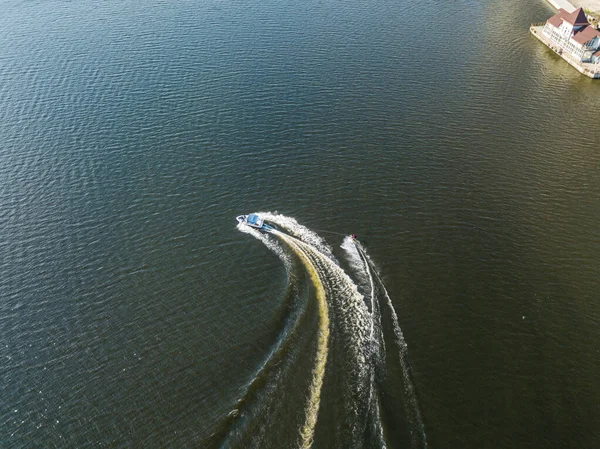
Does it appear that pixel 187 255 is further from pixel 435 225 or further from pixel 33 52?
pixel 33 52

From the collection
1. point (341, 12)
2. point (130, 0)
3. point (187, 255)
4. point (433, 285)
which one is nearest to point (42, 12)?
point (130, 0)

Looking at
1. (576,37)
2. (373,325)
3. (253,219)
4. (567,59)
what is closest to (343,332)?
(373,325)

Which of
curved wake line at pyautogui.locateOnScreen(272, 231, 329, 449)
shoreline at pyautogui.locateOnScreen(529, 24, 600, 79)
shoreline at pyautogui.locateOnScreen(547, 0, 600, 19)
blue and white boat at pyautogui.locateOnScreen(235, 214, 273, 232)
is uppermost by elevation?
shoreline at pyautogui.locateOnScreen(547, 0, 600, 19)

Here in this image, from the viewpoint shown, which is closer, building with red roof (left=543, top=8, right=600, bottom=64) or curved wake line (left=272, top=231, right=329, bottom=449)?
curved wake line (left=272, top=231, right=329, bottom=449)

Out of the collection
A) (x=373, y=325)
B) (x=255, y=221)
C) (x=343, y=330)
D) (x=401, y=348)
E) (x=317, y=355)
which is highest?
(x=255, y=221)

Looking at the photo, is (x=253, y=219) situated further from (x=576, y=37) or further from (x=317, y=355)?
(x=576, y=37)

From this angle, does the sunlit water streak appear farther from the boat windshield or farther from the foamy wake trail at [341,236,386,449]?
the boat windshield

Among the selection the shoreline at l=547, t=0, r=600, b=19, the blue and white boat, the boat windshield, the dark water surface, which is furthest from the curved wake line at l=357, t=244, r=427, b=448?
the shoreline at l=547, t=0, r=600, b=19
